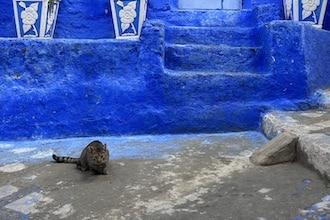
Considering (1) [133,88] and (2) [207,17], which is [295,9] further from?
(1) [133,88]

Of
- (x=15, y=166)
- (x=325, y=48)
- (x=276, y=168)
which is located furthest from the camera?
(x=325, y=48)

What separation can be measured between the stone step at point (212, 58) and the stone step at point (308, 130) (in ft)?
A: 2.33

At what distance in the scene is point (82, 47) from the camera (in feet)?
11.8

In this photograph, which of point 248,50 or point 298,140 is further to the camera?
point 248,50

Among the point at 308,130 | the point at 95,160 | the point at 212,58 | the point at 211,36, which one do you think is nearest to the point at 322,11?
the point at 211,36

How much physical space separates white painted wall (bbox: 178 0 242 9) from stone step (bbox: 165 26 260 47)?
1.05 m

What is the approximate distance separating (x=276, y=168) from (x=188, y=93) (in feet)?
4.47

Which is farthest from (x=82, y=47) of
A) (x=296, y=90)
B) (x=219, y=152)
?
(x=296, y=90)

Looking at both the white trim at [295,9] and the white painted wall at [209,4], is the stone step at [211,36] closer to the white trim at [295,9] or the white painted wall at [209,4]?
the white trim at [295,9]

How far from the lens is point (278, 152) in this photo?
2.57 m

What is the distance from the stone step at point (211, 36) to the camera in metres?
Result: 4.28

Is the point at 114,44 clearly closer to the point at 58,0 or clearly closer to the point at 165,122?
the point at 165,122

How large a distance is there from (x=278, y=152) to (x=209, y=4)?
10.9 ft

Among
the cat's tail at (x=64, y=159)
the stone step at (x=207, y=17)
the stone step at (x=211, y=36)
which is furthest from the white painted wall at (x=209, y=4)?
the cat's tail at (x=64, y=159)
